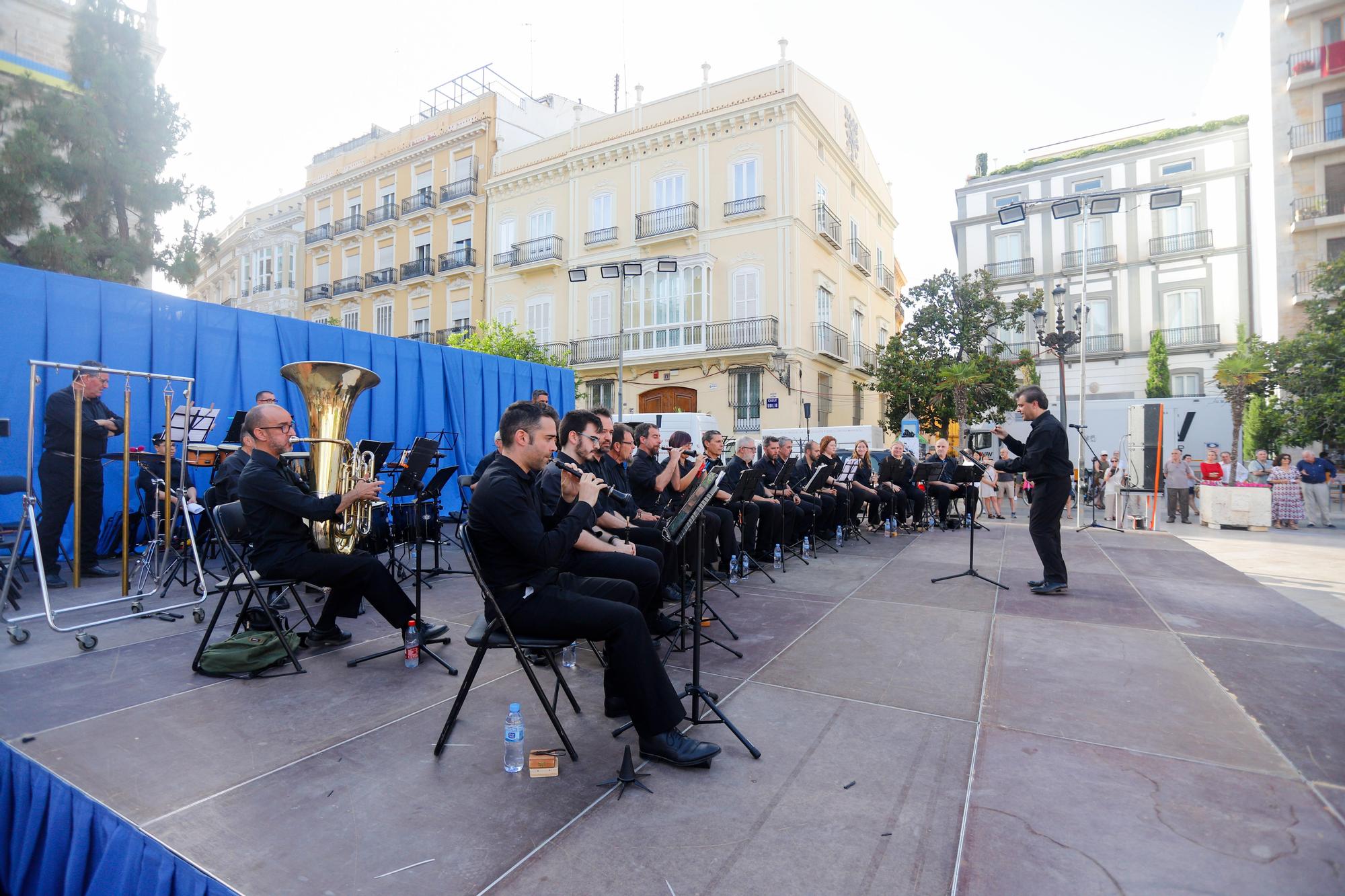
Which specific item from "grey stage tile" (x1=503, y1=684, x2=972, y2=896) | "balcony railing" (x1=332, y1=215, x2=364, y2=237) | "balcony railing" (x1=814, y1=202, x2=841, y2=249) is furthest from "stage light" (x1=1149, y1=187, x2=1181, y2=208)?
"balcony railing" (x1=332, y1=215, x2=364, y2=237)

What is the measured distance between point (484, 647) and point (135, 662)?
2813 mm

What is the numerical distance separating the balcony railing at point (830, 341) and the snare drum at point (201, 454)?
18.0 meters

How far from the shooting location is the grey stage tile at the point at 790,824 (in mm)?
2055

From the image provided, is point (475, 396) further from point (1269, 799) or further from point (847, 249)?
point (847, 249)

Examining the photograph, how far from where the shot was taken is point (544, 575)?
3186 millimetres

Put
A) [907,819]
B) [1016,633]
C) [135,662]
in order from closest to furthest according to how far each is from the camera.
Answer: [907,819]
[135,662]
[1016,633]

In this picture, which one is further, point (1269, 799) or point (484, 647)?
point (484, 647)

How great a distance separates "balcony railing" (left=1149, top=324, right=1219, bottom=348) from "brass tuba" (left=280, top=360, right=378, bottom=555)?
30.7m

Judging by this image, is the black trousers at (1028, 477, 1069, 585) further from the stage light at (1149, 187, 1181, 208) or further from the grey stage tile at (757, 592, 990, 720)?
the stage light at (1149, 187, 1181, 208)

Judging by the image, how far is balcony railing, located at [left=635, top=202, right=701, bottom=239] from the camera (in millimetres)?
21453

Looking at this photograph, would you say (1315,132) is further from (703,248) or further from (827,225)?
(703,248)

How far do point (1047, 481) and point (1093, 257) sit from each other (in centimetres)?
2822

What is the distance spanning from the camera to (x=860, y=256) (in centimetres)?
2567

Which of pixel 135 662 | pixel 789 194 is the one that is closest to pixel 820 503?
pixel 135 662
